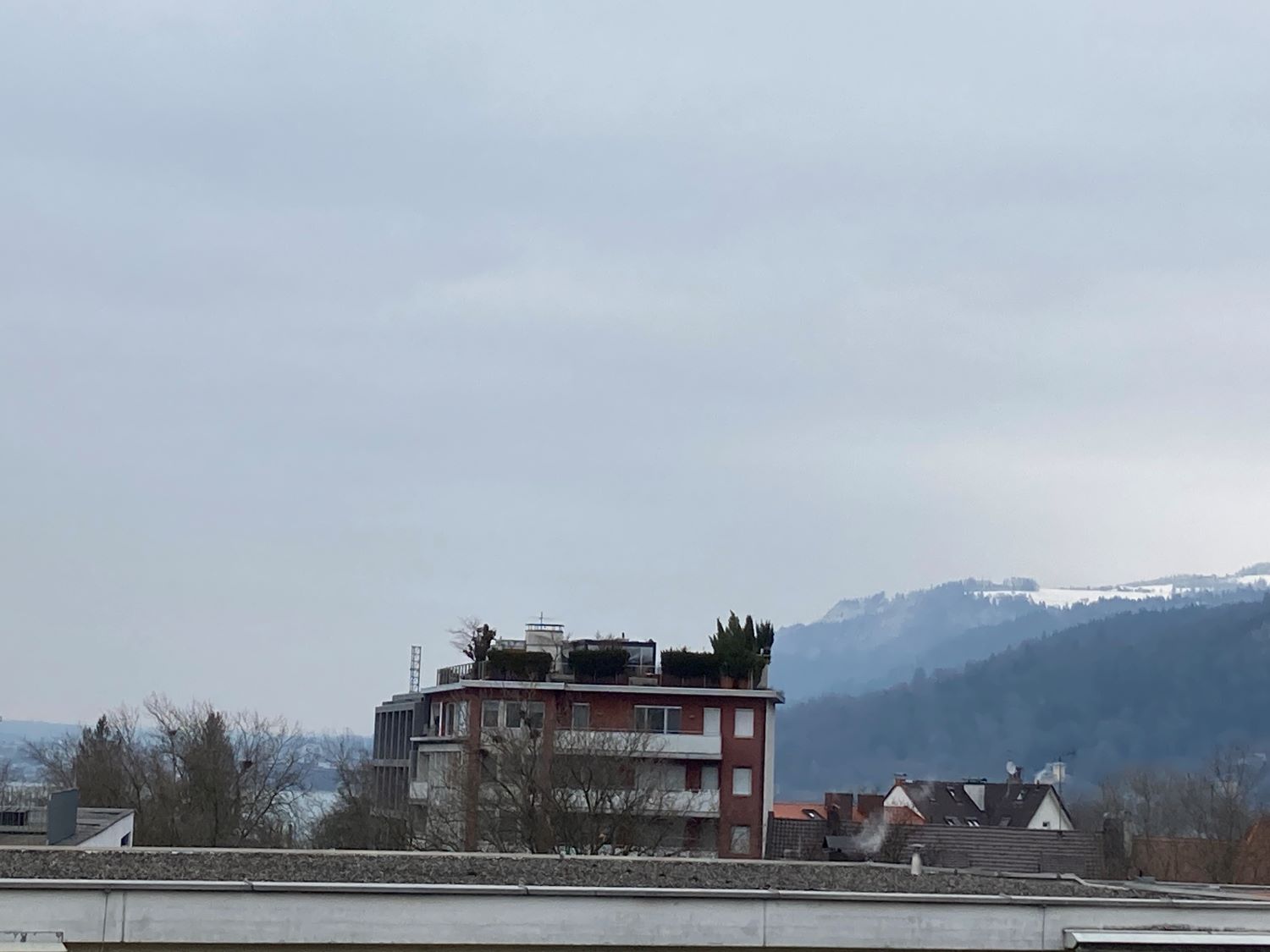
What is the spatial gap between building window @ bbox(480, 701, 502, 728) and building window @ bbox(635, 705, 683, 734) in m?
6.06

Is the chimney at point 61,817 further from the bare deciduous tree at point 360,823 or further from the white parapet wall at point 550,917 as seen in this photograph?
the bare deciduous tree at point 360,823

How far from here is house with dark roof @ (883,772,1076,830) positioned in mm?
100875

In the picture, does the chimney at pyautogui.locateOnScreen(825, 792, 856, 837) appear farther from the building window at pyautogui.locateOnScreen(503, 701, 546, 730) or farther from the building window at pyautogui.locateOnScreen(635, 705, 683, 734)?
the building window at pyautogui.locateOnScreen(503, 701, 546, 730)

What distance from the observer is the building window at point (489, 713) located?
67.5 metres

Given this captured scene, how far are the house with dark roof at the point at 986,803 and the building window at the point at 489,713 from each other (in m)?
36.3

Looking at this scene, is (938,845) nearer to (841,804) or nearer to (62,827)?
(841,804)

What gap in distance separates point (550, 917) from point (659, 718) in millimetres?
48362

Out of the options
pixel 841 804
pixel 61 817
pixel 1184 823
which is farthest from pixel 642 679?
pixel 1184 823

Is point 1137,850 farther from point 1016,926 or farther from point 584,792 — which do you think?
point 1016,926

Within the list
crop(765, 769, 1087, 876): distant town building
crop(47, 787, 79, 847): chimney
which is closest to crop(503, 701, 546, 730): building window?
crop(765, 769, 1087, 876): distant town building

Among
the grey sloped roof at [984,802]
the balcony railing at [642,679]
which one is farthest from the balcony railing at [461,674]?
the grey sloped roof at [984,802]

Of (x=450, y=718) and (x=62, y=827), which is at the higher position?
(x=450, y=718)

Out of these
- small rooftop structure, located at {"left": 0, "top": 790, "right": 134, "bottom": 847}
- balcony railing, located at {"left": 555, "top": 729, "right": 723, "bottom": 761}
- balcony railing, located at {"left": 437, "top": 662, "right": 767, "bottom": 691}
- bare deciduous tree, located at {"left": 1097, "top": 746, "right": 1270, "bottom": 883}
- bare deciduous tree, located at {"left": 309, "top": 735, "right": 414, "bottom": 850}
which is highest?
balcony railing, located at {"left": 437, "top": 662, "right": 767, "bottom": 691}

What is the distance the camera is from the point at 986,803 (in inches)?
4227
